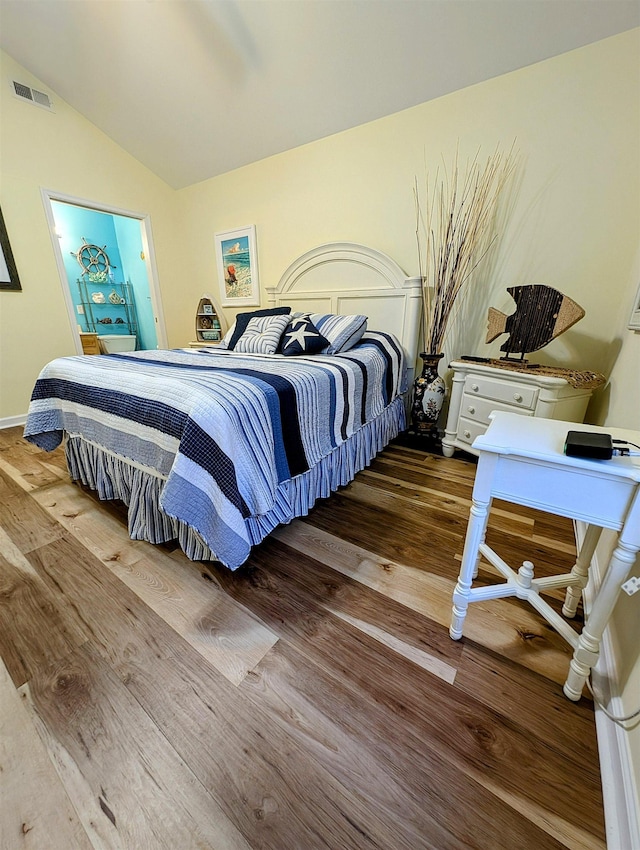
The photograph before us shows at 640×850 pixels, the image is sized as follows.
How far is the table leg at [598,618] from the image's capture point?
0.72 metres

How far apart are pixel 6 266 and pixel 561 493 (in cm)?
410

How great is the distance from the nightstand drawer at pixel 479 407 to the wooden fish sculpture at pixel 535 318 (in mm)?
334

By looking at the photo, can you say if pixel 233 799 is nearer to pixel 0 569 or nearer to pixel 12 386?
pixel 0 569

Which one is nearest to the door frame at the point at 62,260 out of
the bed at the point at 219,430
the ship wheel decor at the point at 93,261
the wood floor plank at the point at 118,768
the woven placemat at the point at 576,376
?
the bed at the point at 219,430

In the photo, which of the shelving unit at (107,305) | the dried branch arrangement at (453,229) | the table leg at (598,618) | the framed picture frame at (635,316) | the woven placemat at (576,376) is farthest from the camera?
the shelving unit at (107,305)

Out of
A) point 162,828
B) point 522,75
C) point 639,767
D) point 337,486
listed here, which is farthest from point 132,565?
point 522,75

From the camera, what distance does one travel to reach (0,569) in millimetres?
1276

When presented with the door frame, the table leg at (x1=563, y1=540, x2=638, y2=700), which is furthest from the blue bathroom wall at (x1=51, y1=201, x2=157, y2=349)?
the table leg at (x1=563, y1=540, x2=638, y2=700)

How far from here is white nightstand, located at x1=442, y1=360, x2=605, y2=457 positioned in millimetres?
1684

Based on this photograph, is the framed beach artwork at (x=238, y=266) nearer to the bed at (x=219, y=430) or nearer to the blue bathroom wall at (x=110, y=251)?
the bed at (x=219, y=430)

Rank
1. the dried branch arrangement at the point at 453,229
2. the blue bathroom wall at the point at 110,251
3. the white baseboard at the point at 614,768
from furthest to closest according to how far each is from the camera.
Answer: the blue bathroom wall at the point at 110,251
the dried branch arrangement at the point at 453,229
the white baseboard at the point at 614,768

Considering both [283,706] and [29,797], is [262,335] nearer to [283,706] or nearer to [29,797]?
[283,706]

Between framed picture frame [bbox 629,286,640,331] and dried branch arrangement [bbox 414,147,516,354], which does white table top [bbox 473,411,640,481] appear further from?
dried branch arrangement [bbox 414,147,516,354]

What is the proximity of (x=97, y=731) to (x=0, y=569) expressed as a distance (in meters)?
0.89
